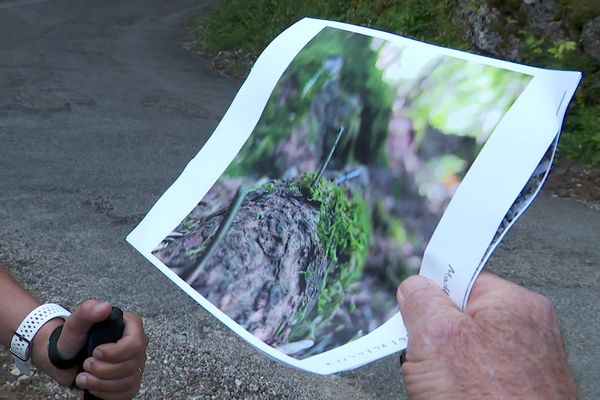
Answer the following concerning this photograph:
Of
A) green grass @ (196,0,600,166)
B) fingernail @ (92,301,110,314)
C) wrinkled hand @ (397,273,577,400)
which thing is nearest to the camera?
wrinkled hand @ (397,273,577,400)

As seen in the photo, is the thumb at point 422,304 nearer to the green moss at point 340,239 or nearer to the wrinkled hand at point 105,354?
the green moss at point 340,239

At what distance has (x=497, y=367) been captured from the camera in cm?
101

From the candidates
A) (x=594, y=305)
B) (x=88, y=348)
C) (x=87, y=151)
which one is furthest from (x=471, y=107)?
(x=87, y=151)

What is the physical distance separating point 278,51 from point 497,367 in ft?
2.26

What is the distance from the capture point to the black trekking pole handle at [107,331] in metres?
1.35

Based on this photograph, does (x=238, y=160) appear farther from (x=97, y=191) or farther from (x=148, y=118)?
(x=148, y=118)

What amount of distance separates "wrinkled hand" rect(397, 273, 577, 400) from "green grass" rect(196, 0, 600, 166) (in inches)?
231

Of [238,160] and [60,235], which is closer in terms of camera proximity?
[238,160]

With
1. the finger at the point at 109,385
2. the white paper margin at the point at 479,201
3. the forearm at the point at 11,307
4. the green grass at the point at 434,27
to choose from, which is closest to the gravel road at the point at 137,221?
the green grass at the point at 434,27

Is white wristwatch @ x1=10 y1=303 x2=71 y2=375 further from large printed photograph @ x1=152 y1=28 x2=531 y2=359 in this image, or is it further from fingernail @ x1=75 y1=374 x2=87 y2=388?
large printed photograph @ x1=152 y1=28 x2=531 y2=359

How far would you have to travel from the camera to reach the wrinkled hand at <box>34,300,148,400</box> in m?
1.33

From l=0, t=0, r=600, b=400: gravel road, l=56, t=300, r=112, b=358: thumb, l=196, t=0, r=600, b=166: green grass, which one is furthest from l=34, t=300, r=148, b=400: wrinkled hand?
l=196, t=0, r=600, b=166: green grass

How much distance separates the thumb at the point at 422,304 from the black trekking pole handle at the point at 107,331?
0.55 m

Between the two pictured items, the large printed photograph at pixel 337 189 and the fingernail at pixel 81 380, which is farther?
the fingernail at pixel 81 380
